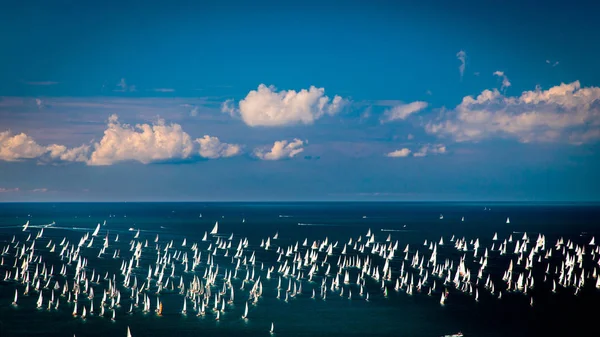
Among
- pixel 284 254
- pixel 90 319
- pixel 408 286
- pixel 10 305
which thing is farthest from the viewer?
pixel 284 254

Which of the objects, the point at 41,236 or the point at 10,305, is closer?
the point at 10,305

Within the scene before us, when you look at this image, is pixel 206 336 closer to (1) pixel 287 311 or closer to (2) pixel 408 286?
(1) pixel 287 311

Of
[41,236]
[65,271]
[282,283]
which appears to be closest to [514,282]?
[282,283]

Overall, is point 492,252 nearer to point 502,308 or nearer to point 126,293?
point 502,308

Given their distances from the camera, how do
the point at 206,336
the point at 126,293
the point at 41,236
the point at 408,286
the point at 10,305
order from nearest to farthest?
the point at 206,336 < the point at 10,305 < the point at 126,293 < the point at 408,286 < the point at 41,236

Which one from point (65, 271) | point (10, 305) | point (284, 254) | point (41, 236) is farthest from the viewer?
point (41, 236)

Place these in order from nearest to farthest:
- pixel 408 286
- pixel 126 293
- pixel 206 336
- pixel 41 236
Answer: pixel 206 336 < pixel 126 293 < pixel 408 286 < pixel 41 236

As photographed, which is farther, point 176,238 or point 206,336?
point 176,238

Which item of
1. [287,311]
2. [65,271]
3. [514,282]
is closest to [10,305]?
[65,271]
